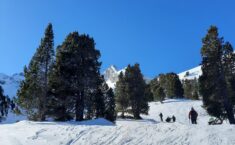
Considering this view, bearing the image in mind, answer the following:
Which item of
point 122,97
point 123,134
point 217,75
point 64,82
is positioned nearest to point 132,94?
point 122,97

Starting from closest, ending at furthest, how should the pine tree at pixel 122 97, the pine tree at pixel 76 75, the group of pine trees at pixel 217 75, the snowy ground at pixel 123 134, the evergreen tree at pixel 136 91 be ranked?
the snowy ground at pixel 123 134, the pine tree at pixel 76 75, the group of pine trees at pixel 217 75, the evergreen tree at pixel 136 91, the pine tree at pixel 122 97

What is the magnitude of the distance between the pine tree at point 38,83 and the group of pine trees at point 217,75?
63.3ft

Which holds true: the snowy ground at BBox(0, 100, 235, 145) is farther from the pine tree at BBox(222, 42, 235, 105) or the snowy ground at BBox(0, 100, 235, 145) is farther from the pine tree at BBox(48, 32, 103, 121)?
the pine tree at BBox(222, 42, 235, 105)

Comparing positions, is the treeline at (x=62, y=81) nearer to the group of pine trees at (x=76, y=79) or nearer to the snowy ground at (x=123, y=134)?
the group of pine trees at (x=76, y=79)

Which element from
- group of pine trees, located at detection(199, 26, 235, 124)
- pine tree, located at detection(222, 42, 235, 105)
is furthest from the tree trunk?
pine tree, located at detection(222, 42, 235, 105)

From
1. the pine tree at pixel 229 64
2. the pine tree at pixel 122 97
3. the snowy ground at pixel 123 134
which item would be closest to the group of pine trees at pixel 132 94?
the pine tree at pixel 122 97

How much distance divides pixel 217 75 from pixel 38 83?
21.6 metres

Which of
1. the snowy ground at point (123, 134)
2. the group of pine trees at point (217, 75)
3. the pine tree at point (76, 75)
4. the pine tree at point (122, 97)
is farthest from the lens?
the pine tree at point (122, 97)

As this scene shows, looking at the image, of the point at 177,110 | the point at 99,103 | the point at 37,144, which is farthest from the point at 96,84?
the point at 177,110

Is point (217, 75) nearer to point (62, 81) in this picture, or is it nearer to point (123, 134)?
point (62, 81)

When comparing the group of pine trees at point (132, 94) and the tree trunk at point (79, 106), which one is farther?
the group of pine trees at point (132, 94)

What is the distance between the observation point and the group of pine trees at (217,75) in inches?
1914

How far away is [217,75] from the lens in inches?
1935

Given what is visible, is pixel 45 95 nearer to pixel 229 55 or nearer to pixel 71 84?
pixel 71 84
